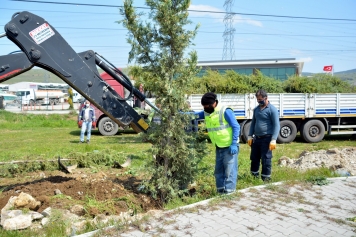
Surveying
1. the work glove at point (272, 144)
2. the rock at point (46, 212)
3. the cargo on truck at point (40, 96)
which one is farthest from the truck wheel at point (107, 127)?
the cargo on truck at point (40, 96)

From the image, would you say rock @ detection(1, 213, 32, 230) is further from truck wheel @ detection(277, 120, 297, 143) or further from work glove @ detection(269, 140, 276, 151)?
truck wheel @ detection(277, 120, 297, 143)

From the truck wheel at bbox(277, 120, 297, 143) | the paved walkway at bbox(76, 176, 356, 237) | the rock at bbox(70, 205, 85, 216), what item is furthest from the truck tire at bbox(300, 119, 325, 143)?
the rock at bbox(70, 205, 85, 216)

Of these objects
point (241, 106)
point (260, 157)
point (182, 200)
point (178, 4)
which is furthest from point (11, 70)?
point (241, 106)

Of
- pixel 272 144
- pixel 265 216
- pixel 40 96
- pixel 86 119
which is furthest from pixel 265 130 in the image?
pixel 40 96

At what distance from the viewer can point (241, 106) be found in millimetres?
14797

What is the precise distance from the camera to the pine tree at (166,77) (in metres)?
5.42

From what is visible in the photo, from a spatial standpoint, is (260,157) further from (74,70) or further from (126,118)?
(74,70)

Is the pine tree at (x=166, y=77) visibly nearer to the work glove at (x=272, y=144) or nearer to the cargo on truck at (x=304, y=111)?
the work glove at (x=272, y=144)

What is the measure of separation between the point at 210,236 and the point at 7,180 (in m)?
5.13

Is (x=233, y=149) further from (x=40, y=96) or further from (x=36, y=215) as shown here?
(x=40, y=96)

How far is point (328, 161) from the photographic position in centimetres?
897

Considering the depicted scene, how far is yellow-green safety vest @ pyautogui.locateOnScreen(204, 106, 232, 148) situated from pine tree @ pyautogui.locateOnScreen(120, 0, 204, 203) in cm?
42

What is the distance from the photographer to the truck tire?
15050 mm

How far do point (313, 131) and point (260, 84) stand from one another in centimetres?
291
